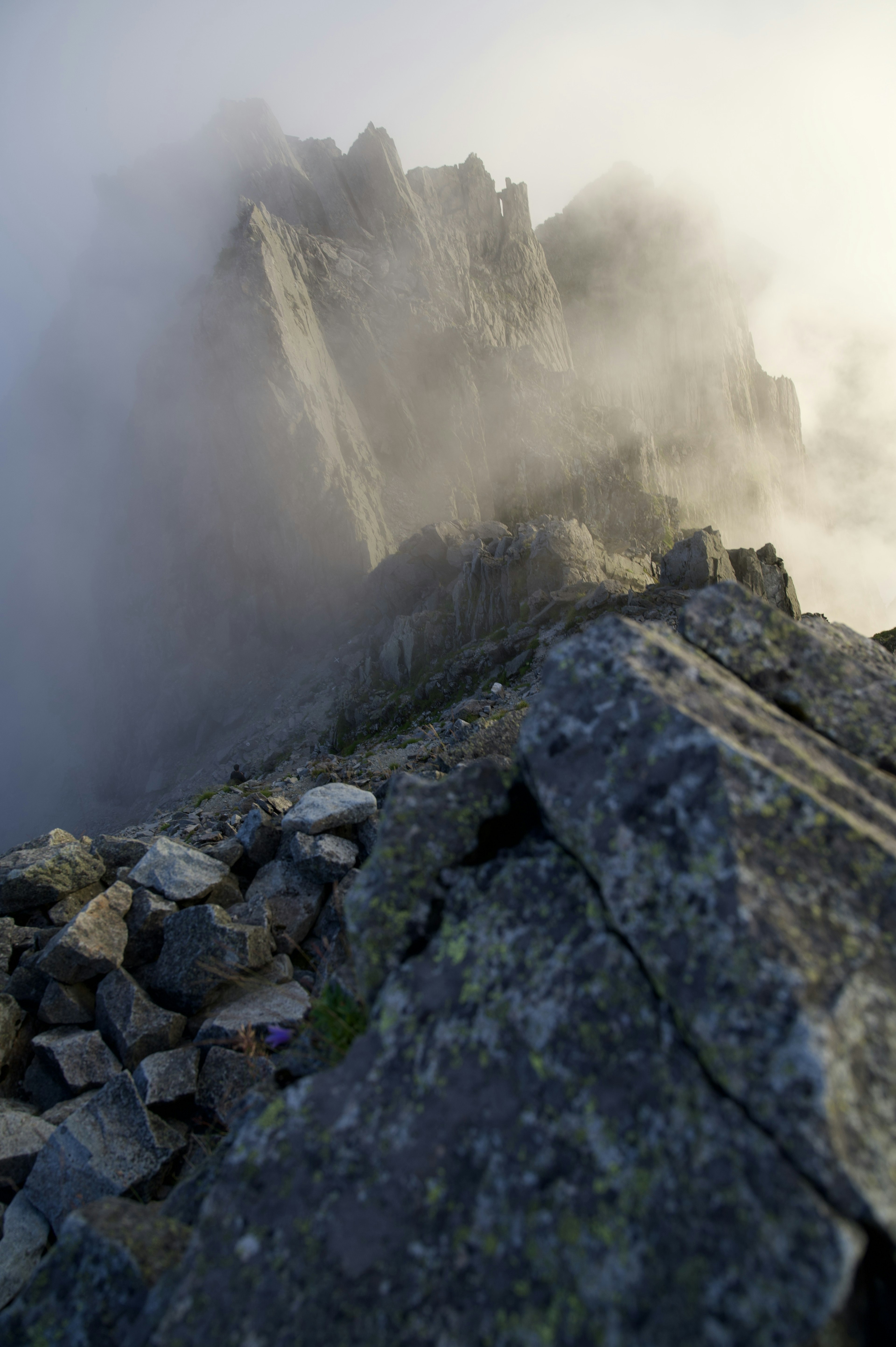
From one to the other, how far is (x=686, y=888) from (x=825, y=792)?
134 cm

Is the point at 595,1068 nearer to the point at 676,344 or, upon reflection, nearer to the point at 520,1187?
the point at 520,1187

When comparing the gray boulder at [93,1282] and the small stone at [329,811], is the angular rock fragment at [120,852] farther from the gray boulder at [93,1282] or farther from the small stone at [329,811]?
the gray boulder at [93,1282]

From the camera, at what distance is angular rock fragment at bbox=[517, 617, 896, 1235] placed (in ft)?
8.88

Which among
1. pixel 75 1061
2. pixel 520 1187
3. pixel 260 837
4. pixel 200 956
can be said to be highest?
pixel 520 1187

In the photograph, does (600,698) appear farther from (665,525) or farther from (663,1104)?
(665,525)

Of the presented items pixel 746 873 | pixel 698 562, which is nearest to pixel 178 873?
pixel 746 873

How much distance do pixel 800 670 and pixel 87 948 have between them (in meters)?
9.89

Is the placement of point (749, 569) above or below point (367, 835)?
above

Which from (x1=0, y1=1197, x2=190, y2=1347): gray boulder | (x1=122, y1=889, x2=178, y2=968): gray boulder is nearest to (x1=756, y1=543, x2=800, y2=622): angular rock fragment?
(x1=122, y1=889, x2=178, y2=968): gray boulder

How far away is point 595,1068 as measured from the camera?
10.3 ft

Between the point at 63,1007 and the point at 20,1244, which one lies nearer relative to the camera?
the point at 20,1244

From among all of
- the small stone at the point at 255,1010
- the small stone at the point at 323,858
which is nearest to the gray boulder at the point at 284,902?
the small stone at the point at 323,858

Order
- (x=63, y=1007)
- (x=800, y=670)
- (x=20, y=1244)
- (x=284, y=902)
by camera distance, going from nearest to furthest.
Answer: (x=800, y=670) → (x=20, y=1244) → (x=63, y=1007) → (x=284, y=902)

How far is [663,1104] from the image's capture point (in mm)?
2924
